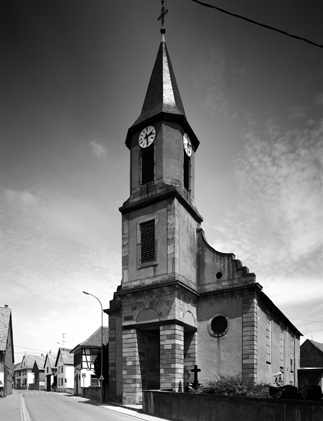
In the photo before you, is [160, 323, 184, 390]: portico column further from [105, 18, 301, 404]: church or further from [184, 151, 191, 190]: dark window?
[184, 151, 191, 190]: dark window

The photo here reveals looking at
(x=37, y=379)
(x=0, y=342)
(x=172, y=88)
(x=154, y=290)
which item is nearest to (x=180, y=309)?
(x=154, y=290)

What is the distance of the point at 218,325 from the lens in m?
28.2

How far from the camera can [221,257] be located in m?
29.4

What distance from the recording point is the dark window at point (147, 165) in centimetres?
3072

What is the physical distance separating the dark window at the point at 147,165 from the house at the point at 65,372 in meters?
50.0

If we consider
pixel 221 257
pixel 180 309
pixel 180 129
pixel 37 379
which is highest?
pixel 180 129

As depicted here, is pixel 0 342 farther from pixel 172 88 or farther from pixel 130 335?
pixel 172 88

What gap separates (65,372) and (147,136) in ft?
177

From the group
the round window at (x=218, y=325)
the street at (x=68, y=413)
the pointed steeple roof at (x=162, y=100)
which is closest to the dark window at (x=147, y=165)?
the pointed steeple roof at (x=162, y=100)

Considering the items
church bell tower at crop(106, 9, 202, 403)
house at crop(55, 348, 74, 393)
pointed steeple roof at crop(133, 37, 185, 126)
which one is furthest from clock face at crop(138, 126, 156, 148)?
house at crop(55, 348, 74, 393)

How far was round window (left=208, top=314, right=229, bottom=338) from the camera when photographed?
2781 centimetres

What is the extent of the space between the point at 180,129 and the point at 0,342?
27.6m

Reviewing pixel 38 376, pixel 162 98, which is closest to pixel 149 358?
pixel 162 98

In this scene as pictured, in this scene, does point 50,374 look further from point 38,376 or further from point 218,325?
point 218,325
